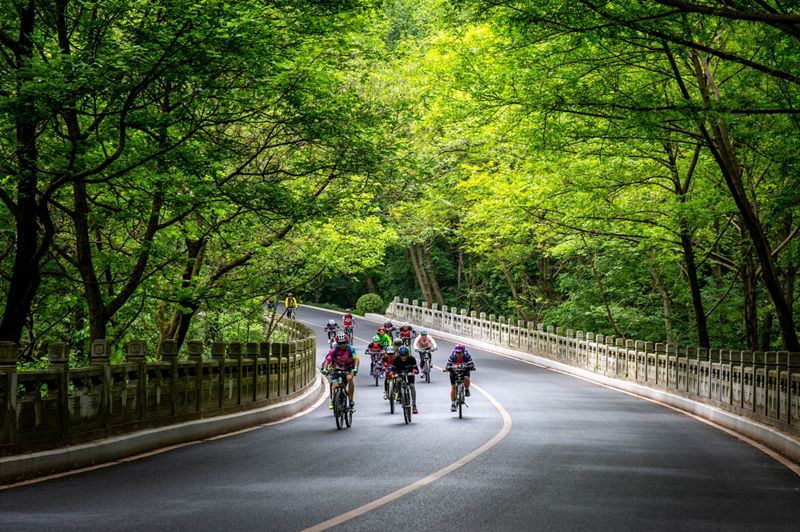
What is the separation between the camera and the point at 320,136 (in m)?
15.7

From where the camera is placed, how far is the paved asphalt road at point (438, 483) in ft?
26.0

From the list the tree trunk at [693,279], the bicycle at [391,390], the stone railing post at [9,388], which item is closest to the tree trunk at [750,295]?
the tree trunk at [693,279]

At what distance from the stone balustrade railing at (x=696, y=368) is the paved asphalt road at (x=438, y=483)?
1.09 meters

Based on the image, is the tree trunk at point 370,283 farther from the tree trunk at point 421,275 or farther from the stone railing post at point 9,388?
the stone railing post at point 9,388

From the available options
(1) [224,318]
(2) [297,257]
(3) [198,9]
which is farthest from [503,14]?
(1) [224,318]

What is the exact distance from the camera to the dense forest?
12.3m

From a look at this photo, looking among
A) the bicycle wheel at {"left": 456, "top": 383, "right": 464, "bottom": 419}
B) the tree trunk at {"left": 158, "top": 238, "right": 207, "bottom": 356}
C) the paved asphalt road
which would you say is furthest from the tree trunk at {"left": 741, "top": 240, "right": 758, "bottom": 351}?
the tree trunk at {"left": 158, "top": 238, "right": 207, "bottom": 356}

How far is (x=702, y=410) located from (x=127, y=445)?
13416 millimetres

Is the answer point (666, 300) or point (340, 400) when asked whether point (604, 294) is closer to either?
point (666, 300)

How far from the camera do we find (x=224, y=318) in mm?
27188

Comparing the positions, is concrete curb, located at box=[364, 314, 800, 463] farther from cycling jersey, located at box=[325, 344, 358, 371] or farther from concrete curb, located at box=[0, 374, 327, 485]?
concrete curb, located at box=[0, 374, 327, 485]

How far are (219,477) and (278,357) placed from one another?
9.17 m

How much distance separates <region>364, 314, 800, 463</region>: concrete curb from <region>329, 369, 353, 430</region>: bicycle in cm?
738

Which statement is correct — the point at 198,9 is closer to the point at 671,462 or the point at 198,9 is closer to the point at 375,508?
the point at 375,508
